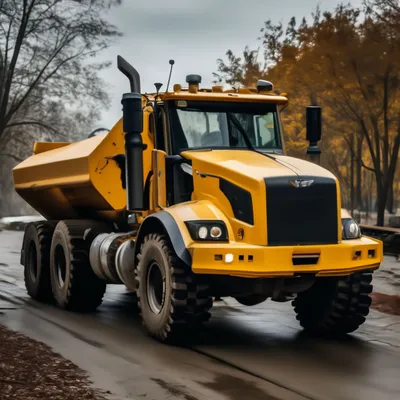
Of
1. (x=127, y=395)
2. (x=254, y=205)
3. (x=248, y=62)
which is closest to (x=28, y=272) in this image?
(x=254, y=205)

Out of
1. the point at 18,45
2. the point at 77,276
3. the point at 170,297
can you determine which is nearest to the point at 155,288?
the point at 170,297

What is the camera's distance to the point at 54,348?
10.5 metres

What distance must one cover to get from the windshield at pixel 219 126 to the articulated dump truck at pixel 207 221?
14mm

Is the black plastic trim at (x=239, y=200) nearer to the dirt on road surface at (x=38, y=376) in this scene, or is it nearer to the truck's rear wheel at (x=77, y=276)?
the dirt on road surface at (x=38, y=376)

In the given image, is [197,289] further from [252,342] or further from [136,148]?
[136,148]

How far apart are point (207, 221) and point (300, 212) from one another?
982mm

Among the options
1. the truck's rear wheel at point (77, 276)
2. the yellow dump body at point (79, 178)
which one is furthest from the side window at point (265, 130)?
the truck's rear wheel at point (77, 276)

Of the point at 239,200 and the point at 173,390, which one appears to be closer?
the point at 173,390

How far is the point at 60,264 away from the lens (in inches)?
582

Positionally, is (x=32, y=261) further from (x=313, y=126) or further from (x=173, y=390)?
(x=173, y=390)

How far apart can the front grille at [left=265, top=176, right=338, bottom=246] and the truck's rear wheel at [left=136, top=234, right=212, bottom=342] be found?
995 millimetres

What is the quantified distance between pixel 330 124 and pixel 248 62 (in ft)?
25.6

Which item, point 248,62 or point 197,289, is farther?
point 248,62

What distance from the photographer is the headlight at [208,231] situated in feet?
34.4
